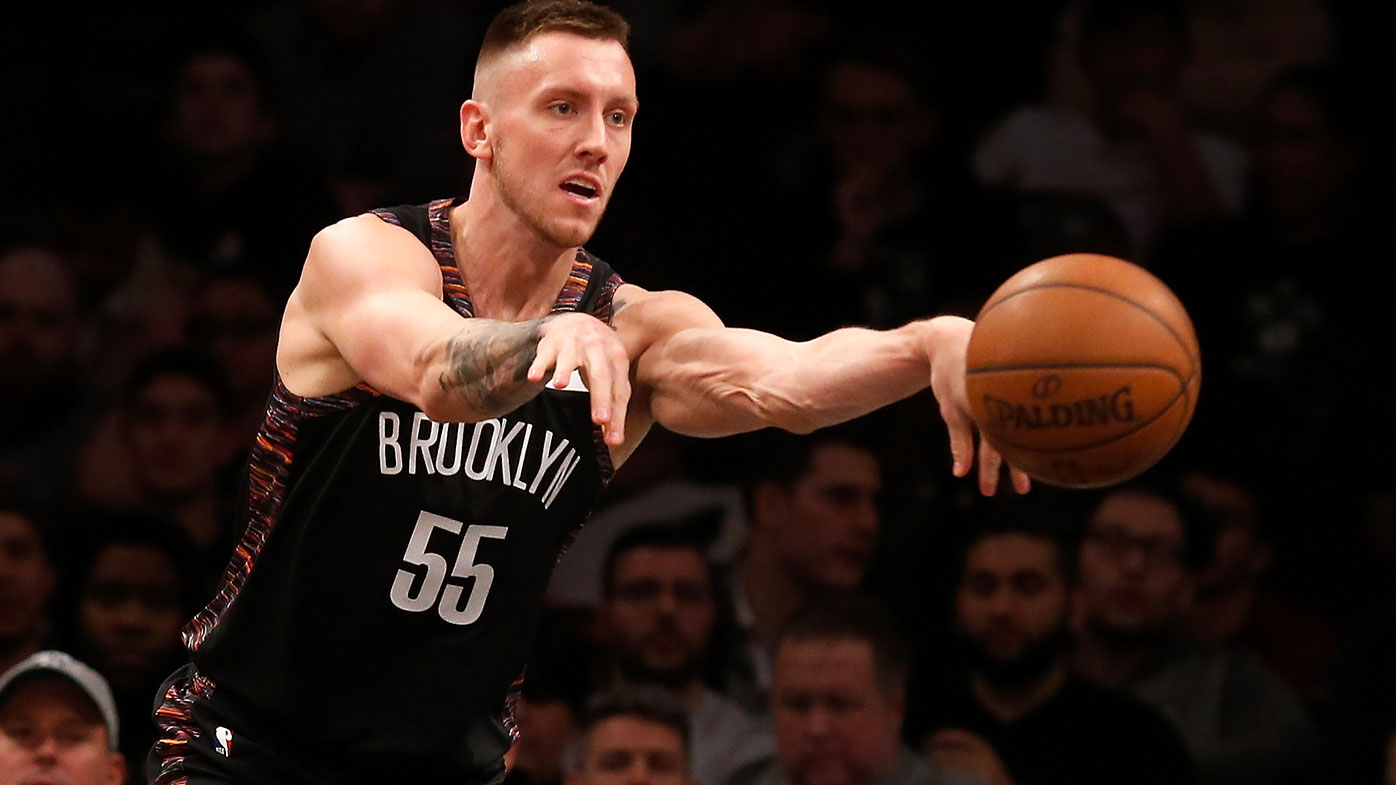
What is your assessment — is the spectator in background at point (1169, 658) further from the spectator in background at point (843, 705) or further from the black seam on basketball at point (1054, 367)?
the black seam on basketball at point (1054, 367)

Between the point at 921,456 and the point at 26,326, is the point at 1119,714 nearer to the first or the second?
the point at 921,456

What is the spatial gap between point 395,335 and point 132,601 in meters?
3.45

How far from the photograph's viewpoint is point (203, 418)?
7535 millimetres

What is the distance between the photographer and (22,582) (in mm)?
6852

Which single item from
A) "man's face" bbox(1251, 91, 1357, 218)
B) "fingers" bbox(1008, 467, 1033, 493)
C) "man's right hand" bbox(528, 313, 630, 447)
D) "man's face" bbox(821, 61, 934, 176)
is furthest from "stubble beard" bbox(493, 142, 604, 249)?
"man's face" bbox(1251, 91, 1357, 218)

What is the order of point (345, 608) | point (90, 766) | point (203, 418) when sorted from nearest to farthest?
1. point (345, 608)
2. point (90, 766)
3. point (203, 418)

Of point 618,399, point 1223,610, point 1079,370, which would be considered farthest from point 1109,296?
point 1223,610

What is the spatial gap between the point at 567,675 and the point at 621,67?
325cm

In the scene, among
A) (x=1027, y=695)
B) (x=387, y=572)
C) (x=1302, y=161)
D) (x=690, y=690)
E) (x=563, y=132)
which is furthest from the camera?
(x=1302, y=161)

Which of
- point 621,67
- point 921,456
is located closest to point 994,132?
point 921,456

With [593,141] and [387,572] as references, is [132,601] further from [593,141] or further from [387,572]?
[593,141]

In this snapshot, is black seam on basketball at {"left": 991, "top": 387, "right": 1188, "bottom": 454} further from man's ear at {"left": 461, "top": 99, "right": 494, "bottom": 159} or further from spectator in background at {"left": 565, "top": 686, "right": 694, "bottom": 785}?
spectator in background at {"left": 565, "top": 686, "right": 694, "bottom": 785}

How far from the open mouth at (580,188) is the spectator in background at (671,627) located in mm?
2929

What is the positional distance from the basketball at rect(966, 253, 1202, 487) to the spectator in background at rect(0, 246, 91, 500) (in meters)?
5.17
